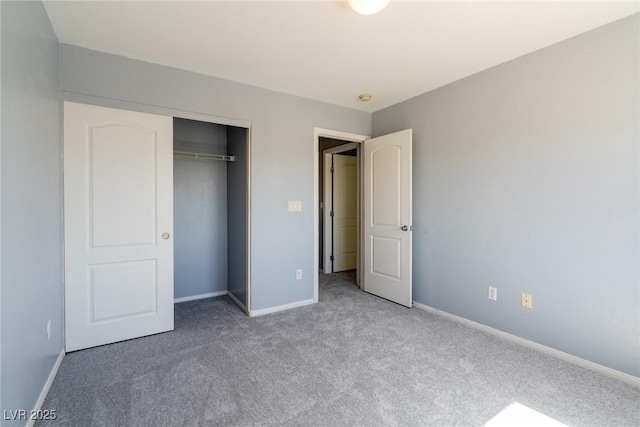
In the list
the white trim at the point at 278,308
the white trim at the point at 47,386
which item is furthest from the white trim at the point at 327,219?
the white trim at the point at 47,386

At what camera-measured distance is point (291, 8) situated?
→ 1845 millimetres

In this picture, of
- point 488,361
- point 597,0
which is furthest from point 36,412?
point 597,0

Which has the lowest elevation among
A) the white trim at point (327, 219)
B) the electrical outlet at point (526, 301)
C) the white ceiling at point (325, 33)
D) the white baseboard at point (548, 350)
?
the white baseboard at point (548, 350)

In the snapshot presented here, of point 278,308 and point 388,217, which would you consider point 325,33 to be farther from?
point 278,308

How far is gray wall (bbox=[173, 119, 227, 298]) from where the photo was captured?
3.48m

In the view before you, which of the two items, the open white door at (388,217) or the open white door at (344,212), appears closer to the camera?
the open white door at (388,217)

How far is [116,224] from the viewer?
Result: 8.03 ft

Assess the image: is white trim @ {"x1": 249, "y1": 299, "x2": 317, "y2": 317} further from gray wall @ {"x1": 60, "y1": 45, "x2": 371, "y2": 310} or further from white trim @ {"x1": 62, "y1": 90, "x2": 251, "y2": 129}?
white trim @ {"x1": 62, "y1": 90, "x2": 251, "y2": 129}

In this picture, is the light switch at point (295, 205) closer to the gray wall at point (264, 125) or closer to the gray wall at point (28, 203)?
the gray wall at point (264, 125)

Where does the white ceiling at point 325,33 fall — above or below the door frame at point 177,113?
above

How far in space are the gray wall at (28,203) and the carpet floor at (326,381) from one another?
1.35 ft

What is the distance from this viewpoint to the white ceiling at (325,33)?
184cm

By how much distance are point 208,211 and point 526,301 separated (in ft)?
11.2

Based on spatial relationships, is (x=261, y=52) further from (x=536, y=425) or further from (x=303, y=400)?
(x=536, y=425)
